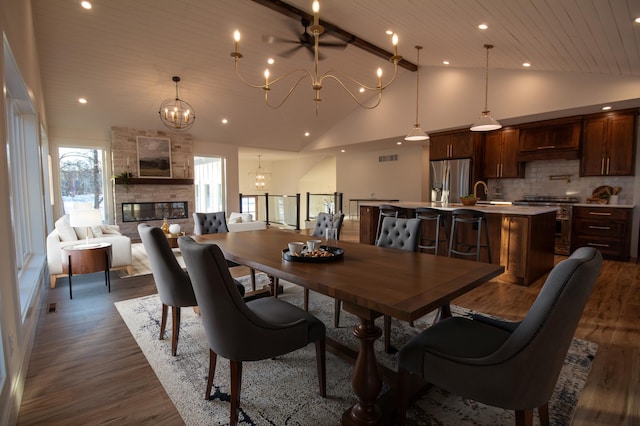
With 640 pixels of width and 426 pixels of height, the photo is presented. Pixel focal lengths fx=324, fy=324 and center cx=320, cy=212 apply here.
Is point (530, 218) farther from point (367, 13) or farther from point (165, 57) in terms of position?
point (165, 57)

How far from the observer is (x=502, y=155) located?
6.49m

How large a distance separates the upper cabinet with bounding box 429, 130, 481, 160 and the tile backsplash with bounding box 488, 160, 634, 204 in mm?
944

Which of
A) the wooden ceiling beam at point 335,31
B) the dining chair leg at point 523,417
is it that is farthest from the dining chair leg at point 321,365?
the wooden ceiling beam at point 335,31

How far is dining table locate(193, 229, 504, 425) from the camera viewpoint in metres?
1.41

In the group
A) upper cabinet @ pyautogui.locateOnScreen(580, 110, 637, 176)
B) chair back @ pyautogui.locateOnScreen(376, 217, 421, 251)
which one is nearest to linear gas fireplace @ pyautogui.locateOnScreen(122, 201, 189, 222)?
chair back @ pyautogui.locateOnScreen(376, 217, 421, 251)

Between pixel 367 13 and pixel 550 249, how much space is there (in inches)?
165

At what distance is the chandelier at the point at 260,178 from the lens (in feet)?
46.0

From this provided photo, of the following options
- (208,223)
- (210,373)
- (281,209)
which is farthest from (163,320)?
(281,209)

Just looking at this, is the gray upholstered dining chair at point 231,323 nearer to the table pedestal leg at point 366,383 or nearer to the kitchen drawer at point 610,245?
the table pedestal leg at point 366,383

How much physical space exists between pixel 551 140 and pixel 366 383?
6198mm

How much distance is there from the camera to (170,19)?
4605mm

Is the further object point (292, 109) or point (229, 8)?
point (292, 109)

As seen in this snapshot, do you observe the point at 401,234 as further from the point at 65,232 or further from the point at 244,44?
the point at 244,44

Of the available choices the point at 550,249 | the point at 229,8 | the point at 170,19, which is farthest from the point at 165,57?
the point at 550,249
